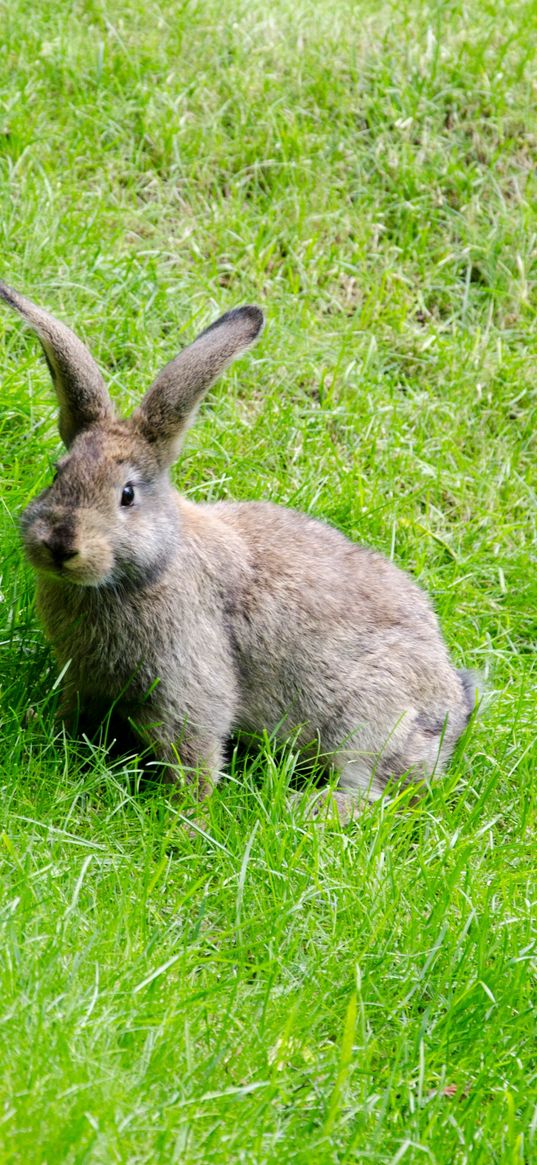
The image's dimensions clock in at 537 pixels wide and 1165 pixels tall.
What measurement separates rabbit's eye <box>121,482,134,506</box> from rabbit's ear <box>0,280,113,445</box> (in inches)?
12.0

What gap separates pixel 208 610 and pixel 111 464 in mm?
734

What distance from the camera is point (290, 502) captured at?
618 centimetres

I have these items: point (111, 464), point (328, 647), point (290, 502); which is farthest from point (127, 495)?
point (290, 502)

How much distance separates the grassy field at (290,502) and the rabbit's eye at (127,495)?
72 cm

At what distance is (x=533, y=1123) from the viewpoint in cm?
340

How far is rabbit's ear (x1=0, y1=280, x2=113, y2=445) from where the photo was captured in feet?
15.4

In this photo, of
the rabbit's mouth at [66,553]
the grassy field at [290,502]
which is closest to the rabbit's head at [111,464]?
the rabbit's mouth at [66,553]

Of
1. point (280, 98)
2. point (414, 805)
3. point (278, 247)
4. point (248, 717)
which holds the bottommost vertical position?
point (414, 805)

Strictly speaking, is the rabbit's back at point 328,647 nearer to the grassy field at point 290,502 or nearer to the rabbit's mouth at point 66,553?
the grassy field at point 290,502

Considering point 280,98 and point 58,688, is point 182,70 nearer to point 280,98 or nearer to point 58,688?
point 280,98

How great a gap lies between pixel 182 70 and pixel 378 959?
18.2 feet

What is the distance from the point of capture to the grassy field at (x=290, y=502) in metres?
3.37

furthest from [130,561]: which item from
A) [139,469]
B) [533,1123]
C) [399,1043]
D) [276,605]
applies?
[533,1123]

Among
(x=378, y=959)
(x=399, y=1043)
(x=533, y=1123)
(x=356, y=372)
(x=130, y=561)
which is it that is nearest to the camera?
(x=533, y=1123)
